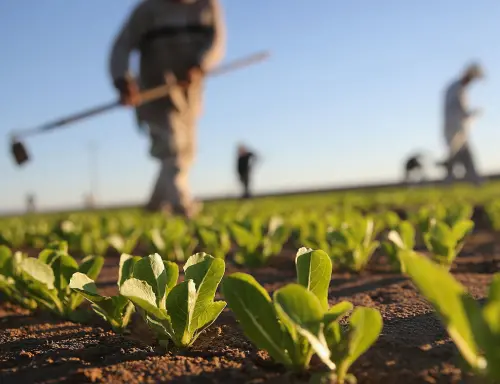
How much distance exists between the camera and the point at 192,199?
7160mm

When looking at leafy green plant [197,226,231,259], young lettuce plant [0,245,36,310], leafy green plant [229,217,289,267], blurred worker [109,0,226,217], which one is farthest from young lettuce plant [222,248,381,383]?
blurred worker [109,0,226,217]

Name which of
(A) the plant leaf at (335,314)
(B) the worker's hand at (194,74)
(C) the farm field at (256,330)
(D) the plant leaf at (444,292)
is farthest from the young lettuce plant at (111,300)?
(B) the worker's hand at (194,74)

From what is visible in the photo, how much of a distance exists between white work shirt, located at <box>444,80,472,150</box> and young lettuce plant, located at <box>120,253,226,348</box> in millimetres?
12021

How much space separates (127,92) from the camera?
6102 mm

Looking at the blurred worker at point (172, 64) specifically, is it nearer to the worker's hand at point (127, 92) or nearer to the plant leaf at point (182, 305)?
the worker's hand at point (127, 92)

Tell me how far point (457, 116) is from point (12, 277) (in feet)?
39.5

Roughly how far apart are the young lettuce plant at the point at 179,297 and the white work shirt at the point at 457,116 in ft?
39.4

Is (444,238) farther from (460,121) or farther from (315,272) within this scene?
(460,121)

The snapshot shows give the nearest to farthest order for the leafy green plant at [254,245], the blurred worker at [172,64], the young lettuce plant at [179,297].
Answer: the young lettuce plant at [179,297], the leafy green plant at [254,245], the blurred worker at [172,64]

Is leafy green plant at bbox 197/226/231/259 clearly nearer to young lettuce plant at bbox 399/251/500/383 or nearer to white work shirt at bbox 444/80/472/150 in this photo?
young lettuce plant at bbox 399/251/500/383

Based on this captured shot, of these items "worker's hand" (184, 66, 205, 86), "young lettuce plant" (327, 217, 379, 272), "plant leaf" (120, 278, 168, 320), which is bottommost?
"young lettuce plant" (327, 217, 379, 272)

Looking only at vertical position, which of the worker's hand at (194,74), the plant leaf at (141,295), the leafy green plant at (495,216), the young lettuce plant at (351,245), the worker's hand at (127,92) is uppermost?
the worker's hand at (194,74)

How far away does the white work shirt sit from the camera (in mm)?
12109

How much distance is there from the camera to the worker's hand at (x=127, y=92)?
239 inches
